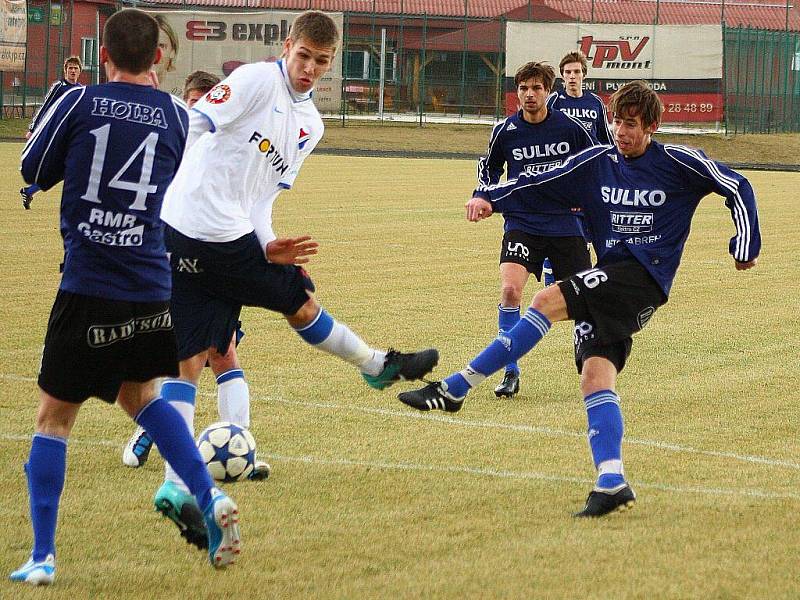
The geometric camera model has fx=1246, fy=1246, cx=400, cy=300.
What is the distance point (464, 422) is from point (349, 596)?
270cm

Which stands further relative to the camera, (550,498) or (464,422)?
(464,422)

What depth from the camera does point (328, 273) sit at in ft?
39.9

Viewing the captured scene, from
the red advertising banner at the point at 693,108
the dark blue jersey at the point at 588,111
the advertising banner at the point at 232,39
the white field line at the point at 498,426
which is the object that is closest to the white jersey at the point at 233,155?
the white field line at the point at 498,426

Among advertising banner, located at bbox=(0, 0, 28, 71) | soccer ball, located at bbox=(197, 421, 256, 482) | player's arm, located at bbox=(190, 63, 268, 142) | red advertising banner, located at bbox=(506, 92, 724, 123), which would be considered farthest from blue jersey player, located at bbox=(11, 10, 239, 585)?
red advertising banner, located at bbox=(506, 92, 724, 123)

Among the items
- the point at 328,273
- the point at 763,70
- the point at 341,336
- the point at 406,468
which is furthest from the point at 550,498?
the point at 763,70

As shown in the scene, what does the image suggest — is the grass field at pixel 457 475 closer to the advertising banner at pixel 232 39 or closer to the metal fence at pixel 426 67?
the advertising banner at pixel 232 39

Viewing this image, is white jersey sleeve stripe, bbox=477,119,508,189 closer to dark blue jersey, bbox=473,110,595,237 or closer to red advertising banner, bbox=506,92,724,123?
dark blue jersey, bbox=473,110,595,237

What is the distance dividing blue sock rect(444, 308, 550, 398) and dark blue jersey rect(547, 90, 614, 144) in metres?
3.38

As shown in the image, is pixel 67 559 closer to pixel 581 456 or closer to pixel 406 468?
pixel 406 468

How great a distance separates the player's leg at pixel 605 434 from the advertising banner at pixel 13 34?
104ft

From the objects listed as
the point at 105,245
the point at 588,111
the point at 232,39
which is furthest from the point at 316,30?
the point at 232,39

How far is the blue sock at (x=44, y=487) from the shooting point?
404cm

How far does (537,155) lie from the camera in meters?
7.97

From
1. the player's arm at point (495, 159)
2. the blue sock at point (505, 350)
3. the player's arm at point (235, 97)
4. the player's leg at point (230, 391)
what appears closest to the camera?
the player's arm at point (235, 97)
